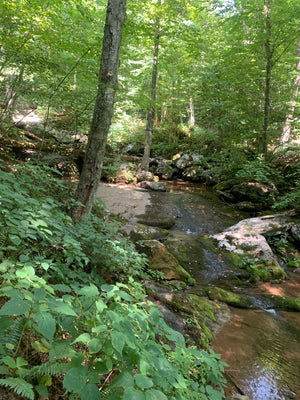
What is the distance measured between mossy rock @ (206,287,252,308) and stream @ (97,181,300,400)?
0.16m

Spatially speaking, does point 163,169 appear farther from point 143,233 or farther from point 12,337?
point 12,337

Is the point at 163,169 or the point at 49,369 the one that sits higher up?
the point at 163,169

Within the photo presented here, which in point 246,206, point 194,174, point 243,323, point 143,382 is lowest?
point 243,323

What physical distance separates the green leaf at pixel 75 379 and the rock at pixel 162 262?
13.3 ft

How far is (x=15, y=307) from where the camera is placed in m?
0.89

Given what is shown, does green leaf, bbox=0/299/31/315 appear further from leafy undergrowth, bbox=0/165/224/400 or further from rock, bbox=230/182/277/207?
rock, bbox=230/182/277/207

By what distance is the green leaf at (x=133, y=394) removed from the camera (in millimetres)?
808

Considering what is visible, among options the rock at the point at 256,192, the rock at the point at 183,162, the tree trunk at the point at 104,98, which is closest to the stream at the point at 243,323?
the rock at the point at 256,192

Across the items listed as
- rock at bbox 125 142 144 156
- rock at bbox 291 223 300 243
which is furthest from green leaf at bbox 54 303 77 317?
rock at bbox 125 142 144 156

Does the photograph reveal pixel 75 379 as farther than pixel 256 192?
No

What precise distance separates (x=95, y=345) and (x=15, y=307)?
0.37 m

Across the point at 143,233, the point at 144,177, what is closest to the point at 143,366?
the point at 143,233

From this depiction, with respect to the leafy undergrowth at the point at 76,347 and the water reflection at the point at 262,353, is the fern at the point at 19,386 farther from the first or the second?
the water reflection at the point at 262,353

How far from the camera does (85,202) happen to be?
393 centimetres
